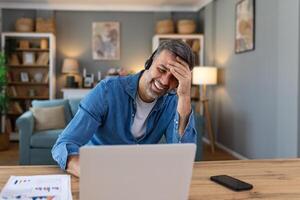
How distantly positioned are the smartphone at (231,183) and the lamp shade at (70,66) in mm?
5505

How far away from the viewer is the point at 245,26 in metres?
4.55

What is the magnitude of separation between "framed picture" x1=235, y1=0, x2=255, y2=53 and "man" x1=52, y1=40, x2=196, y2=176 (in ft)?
10.1

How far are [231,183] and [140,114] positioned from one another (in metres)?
0.48

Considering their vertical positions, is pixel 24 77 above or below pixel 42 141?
above

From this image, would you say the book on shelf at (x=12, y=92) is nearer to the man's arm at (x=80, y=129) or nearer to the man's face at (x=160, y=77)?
the man's arm at (x=80, y=129)

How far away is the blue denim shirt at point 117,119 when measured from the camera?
4.58ft

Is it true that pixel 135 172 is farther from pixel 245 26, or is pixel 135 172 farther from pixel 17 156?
pixel 17 156

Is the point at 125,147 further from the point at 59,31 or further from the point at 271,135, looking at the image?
the point at 59,31

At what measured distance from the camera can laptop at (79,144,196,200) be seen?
84cm

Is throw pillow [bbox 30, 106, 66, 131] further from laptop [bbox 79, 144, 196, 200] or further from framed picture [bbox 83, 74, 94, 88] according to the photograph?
laptop [bbox 79, 144, 196, 200]

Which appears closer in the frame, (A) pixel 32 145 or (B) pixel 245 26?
(A) pixel 32 145

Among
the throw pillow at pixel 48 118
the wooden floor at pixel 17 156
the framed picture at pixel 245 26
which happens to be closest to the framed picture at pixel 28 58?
the wooden floor at pixel 17 156

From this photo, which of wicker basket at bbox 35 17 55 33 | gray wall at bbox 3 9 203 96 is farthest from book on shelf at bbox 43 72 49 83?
wicker basket at bbox 35 17 55 33

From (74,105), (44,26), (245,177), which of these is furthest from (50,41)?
(245,177)
